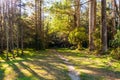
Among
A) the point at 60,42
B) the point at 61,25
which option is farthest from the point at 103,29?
the point at 60,42

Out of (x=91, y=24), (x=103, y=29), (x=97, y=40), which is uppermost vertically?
(x=91, y=24)

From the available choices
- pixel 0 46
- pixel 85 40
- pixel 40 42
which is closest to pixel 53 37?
pixel 40 42

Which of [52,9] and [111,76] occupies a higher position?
[52,9]

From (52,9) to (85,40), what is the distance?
6.97 meters

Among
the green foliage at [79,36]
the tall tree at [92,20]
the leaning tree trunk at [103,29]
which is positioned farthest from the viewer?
the green foliage at [79,36]

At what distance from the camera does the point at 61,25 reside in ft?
150

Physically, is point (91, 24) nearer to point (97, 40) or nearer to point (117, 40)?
point (97, 40)

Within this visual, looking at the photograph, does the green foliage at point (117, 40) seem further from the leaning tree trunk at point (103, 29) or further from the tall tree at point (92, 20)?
the tall tree at point (92, 20)

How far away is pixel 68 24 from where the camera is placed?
4606cm

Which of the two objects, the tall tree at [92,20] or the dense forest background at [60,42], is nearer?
the dense forest background at [60,42]

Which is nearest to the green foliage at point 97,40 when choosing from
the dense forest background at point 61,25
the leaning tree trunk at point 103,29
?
the dense forest background at point 61,25

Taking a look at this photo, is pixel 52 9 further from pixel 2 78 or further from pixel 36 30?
pixel 2 78

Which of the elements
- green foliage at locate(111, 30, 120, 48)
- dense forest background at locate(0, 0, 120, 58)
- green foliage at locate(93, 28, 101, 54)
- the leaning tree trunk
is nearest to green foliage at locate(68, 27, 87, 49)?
dense forest background at locate(0, 0, 120, 58)

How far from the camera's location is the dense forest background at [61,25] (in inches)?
963
